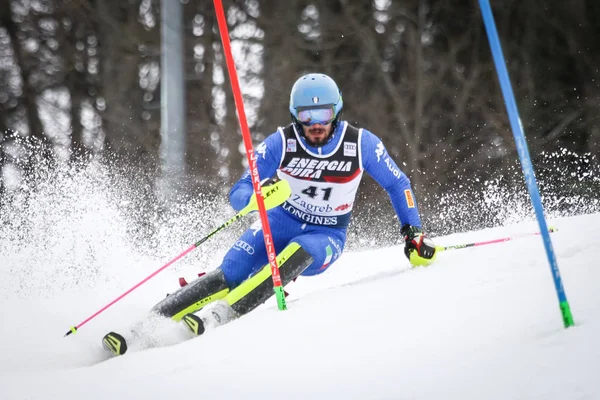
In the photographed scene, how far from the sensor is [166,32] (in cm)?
1112

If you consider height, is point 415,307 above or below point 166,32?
below

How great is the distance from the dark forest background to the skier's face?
21.5 ft

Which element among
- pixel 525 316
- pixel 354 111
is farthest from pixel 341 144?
pixel 354 111

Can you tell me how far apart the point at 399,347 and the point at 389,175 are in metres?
2.15

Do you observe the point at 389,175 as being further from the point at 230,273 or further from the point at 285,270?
the point at 230,273

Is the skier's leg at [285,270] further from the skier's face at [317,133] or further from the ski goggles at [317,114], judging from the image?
the ski goggles at [317,114]

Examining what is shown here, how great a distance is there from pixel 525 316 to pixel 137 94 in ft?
50.1

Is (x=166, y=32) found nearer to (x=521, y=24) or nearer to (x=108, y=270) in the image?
(x=108, y=270)

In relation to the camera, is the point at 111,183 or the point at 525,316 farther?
the point at 111,183

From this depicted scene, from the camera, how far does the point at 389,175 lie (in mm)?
4535

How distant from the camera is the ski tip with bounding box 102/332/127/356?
12.2 ft

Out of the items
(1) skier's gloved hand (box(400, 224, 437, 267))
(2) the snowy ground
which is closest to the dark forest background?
(1) skier's gloved hand (box(400, 224, 437, 267))

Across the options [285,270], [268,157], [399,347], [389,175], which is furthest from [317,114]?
[399,347]

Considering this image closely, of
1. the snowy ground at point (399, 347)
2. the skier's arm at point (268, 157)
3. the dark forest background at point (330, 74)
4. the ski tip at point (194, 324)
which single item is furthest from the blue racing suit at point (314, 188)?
the dark forest background at point (330, 74)
